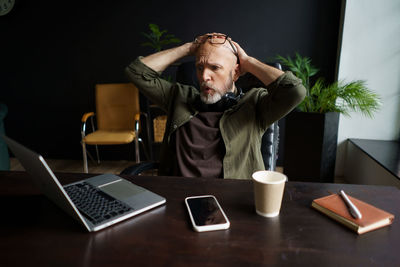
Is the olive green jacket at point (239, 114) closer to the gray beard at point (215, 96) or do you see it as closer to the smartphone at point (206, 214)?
the gray beard at point (215, 96)

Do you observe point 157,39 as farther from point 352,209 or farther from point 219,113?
point 352,209

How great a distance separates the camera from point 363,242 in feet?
1.91

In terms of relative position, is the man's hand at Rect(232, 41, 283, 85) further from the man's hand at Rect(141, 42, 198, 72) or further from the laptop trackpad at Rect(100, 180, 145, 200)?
the laptop trackpad at Rect(100, 180, 145, 200)

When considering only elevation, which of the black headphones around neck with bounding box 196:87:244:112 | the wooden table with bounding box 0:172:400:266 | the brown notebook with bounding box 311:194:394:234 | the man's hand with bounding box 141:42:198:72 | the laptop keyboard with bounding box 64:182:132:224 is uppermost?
the man's hand with bounding box 141:42:198:72

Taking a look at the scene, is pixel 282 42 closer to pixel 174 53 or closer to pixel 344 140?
pixel 344 140

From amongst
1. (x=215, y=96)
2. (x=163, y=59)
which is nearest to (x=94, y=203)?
(x=215, y=96)

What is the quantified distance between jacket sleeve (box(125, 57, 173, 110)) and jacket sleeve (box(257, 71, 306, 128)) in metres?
0.51

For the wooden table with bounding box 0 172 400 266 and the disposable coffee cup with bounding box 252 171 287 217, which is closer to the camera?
the wooden table with bounding box 0 172 400 266

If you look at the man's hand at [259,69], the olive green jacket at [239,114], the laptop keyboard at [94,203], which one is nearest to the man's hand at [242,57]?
the man's hand at [259,69]

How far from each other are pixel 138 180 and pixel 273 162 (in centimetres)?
70

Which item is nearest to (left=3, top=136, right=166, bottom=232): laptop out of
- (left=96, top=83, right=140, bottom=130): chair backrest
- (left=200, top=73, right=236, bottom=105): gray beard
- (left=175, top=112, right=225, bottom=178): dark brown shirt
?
(left=175, top=112, right=225, bottom=178): dark brown shirt

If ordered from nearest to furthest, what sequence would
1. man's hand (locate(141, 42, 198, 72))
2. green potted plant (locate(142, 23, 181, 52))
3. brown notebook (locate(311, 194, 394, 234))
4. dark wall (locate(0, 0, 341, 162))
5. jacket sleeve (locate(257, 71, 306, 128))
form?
brown notebook (locate(311, 194, 394, 234))
jacket sleeve (locate(257, 71, 306, 128))
man's hand (locate(141, 42, 198, 72))
green potted plant (locate(142, 23, 181, 52))
dark wall (locate(0, 0, 341, 162))

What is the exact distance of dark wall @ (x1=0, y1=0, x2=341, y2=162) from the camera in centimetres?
280

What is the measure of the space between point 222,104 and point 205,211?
0.70 metres
